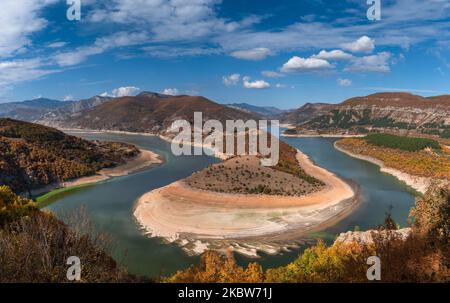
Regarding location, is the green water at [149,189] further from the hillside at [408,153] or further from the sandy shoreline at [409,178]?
the hillside at [408,153]

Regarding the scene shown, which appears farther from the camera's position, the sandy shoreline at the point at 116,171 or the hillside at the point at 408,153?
the hillside at the point at 408,153

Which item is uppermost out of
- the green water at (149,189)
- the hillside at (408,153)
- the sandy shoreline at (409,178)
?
the hillside at (408,153)

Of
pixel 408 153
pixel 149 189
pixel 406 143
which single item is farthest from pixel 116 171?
pixel 406 143

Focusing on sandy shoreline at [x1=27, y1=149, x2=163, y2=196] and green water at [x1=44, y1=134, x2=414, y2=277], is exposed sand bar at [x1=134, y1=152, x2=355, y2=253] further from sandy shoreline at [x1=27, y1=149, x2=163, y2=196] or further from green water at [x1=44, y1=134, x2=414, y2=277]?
sandy shoreline at [x1=27, y1=149, x2=163, y2=196]

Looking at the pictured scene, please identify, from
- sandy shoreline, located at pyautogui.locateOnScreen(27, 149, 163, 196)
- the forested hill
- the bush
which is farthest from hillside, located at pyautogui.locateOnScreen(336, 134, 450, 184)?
the forested hill

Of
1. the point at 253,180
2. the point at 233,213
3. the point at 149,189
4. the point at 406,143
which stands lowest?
the point at 233,213

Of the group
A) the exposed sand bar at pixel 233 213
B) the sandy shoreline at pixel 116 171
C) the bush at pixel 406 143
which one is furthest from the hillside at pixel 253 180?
the bush at pixel 406 143

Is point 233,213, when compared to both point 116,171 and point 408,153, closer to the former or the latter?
point 116,171
